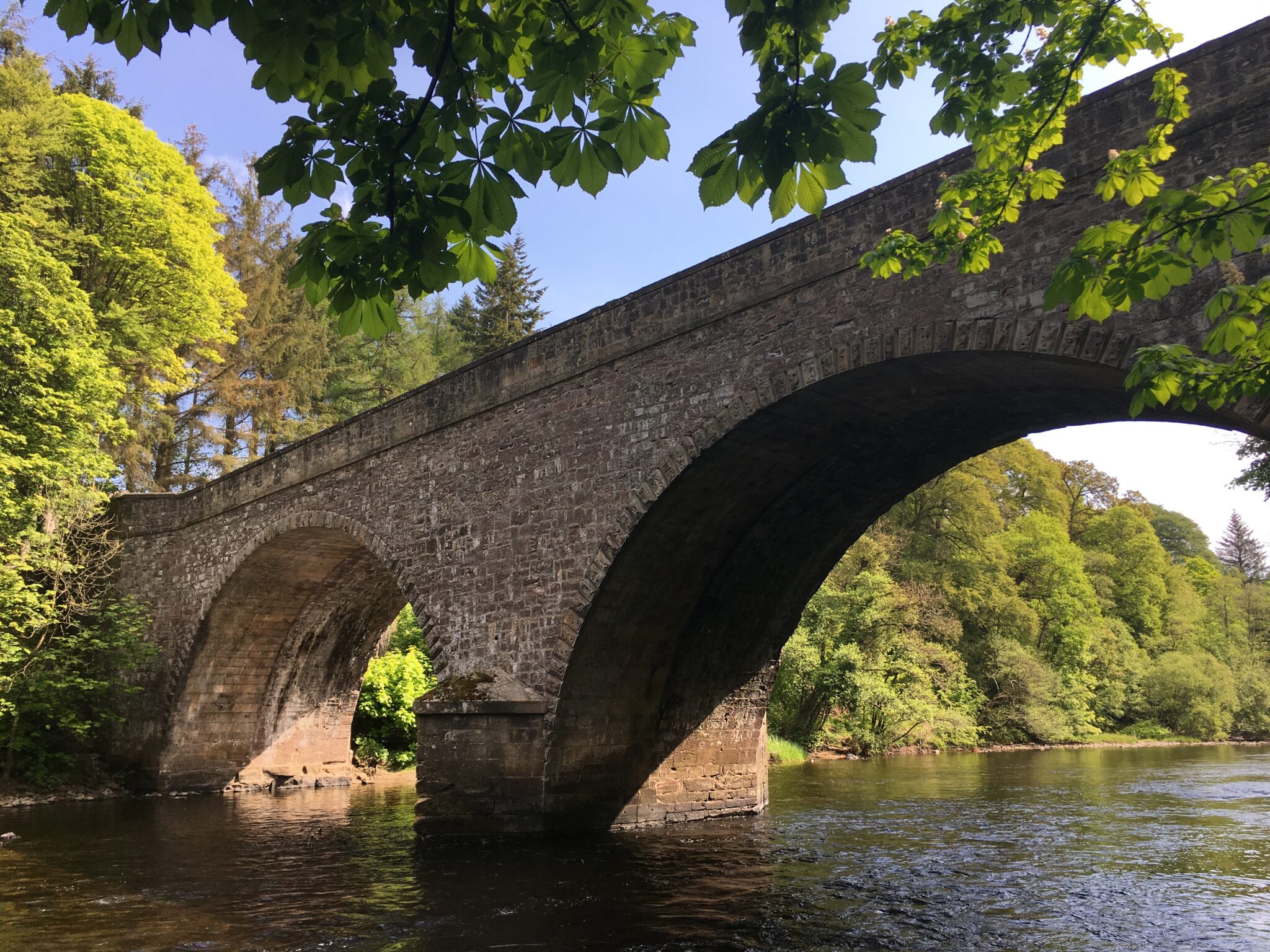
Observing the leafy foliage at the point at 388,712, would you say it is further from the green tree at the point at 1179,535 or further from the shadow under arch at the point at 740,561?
the green tree at the point at 1179,535

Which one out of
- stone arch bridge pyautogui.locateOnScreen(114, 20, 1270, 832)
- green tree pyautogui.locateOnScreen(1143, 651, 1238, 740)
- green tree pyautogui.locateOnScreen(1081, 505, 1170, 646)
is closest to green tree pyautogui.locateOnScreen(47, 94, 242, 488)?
stone arch bridge pyautogui.locateOnScreen(114, 20, 1270, 832)

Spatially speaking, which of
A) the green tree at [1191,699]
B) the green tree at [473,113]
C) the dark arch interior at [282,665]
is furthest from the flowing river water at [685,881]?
the green tree at [1191,699]

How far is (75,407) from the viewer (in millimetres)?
16938

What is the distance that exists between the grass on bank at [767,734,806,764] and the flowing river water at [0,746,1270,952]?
896 cm

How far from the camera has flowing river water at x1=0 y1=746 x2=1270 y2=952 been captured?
7344mm

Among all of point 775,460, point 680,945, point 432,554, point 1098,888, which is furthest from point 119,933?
point 1098,888

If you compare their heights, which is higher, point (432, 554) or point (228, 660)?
point (432, 554)

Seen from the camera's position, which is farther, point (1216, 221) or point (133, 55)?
point (1216, 221)

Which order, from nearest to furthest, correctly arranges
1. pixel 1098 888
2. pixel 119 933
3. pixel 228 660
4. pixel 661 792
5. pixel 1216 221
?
pixel 1216 221 < pixel 119 933 < pixel 1098 888 < pixel 661 792 < pixel 228 660

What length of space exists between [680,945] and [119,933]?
4348 millimetres

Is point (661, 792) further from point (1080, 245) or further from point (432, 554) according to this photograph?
point (1080, 245)

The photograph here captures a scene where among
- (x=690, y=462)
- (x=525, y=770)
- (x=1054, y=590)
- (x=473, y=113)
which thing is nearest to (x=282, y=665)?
(x=525, y=770)

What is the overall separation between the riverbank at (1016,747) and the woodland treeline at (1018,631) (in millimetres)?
249

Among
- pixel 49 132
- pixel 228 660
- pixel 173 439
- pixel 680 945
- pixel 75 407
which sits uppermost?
pixel 49 132
